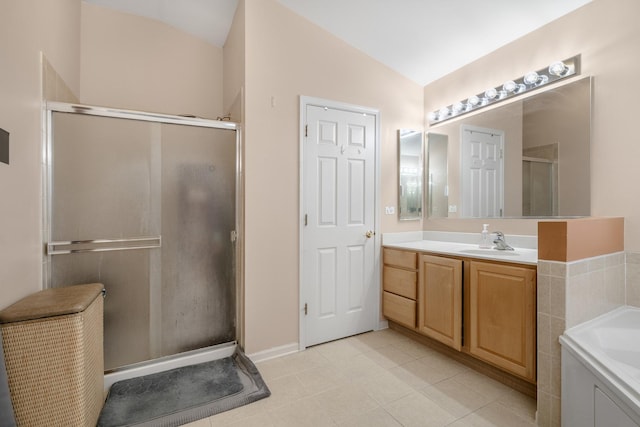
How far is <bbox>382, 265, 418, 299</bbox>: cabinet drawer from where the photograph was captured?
2.42 meters

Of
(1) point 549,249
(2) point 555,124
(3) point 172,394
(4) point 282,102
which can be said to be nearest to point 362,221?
(4) point 282,102

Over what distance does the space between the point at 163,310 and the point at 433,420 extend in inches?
72.8

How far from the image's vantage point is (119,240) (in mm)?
1902

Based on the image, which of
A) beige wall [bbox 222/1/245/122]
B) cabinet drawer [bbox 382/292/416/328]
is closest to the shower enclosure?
beige wall [bbox 222/1/245/122]

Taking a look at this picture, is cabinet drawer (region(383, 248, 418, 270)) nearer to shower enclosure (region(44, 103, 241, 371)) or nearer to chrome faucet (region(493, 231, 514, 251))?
chrome faucet (region(493, 231, 514, 251))

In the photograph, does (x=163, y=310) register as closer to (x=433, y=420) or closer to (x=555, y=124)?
(x=433, y=420)

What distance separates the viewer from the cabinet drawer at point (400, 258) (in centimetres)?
242

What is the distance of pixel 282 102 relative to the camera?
2301 mm

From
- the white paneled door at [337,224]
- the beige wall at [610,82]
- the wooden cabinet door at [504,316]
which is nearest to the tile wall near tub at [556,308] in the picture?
the wooden cabinet door at [504,316]

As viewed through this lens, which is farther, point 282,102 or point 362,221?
point 362,221

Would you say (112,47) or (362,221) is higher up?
(112,47)

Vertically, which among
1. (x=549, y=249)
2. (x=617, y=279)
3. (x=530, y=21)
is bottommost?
(x=617, y=279)

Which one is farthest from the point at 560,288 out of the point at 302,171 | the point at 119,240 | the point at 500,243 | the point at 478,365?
the point at 119,240

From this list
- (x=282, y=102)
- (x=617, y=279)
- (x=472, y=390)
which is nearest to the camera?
(x=617, y=279)
